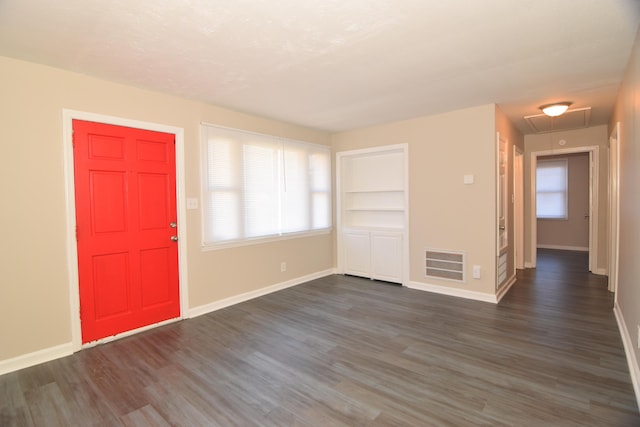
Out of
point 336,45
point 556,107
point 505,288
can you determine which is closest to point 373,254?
point 505,288

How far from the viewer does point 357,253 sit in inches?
212

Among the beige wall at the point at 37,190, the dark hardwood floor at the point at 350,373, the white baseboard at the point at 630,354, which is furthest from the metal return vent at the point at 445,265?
the beige wall at the point at 37,190

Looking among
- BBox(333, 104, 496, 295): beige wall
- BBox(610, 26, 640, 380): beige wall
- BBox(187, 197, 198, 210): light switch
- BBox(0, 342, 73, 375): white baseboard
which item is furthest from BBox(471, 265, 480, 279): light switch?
BBox(0, 342, 73, 375): white baseboard

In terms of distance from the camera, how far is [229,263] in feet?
13.3

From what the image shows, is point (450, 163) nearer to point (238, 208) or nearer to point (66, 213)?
point (238, 208)

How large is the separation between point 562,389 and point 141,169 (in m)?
3.96

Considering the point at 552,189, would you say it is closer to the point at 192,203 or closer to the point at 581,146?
the point at 581,146

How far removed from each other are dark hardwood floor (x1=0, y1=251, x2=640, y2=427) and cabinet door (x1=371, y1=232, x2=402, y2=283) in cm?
110

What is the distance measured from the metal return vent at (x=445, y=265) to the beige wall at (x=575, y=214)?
5.58 metres

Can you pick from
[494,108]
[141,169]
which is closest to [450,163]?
[494,108]

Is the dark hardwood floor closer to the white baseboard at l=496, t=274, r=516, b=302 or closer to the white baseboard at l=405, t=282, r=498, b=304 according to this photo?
the white baseboard at l=405, t=282, r=498, b=304

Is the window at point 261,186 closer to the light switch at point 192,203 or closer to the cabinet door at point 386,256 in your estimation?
the light switch at point 192,203

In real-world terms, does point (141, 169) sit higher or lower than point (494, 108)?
lower

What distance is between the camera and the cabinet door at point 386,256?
16.0ft
